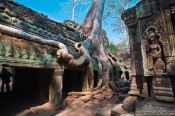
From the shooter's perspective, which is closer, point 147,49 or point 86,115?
point 147,49

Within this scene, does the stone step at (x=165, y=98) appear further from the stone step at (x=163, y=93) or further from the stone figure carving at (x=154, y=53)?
the stone figure carving at (x=154, y=53)

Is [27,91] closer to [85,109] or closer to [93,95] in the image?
[93,95]

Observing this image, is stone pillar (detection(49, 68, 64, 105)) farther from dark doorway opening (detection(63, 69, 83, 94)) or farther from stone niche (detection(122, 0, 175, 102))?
dark doorway opening (detection(63, 69, 83, 94))

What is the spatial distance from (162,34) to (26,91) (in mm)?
8276

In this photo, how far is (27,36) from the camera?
6.49m

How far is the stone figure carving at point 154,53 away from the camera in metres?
3.99

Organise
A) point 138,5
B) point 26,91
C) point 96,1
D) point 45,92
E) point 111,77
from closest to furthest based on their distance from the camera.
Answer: point 138,5 → point 45,92 → point 26,91 → point 111,77 → point 96,1

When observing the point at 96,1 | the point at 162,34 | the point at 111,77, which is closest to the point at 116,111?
the point at 162,34

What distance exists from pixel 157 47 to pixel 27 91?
26.1 ft

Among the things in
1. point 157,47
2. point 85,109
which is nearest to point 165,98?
point 157,47

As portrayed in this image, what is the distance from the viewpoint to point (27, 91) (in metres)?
9.52

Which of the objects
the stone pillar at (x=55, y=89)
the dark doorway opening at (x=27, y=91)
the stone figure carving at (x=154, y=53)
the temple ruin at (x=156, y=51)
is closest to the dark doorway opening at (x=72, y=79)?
the dark doorway opening at (x=27, y=91)

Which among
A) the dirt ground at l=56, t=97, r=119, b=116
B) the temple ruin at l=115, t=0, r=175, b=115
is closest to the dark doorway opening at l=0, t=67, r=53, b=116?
the dirt ground at l=56, t=97, r=119, b=116

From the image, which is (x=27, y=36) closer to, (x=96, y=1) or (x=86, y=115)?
(x=86, y=115)
